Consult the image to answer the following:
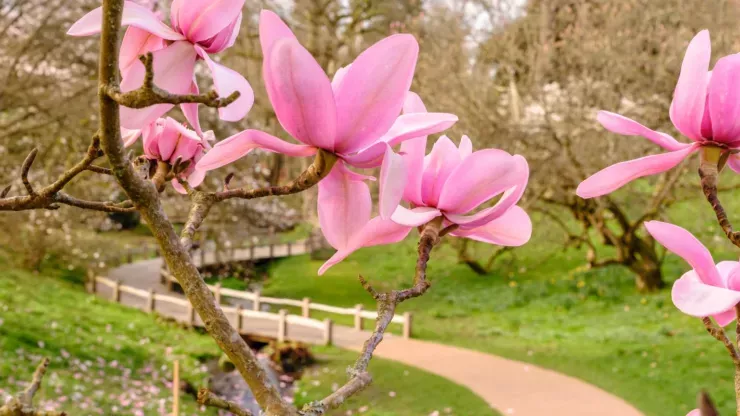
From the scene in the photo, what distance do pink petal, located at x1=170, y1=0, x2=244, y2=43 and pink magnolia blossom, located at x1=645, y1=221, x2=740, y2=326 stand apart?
46 centimetres

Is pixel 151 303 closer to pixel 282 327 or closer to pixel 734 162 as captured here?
pixel 282 327

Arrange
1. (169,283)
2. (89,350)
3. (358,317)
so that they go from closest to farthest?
(89,350) < (358,317) < (169,283)

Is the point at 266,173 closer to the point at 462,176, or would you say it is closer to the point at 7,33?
the point at 7,33

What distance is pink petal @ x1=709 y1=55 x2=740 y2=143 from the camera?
0.71m

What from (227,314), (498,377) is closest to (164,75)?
(498,377)

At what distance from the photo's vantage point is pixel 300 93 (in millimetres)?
585

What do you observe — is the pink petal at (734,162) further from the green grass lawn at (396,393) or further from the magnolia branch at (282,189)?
the green grass lawn at (396,393)

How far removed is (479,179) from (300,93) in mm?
217

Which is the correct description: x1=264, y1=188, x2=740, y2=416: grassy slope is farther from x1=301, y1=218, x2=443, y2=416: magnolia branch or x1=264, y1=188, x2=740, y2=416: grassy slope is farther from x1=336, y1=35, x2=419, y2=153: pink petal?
x1=336, y1=35, x2=419, y2=153: pink petal

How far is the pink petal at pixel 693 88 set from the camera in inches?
28.3

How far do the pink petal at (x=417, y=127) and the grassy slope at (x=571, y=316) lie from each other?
7769 mm

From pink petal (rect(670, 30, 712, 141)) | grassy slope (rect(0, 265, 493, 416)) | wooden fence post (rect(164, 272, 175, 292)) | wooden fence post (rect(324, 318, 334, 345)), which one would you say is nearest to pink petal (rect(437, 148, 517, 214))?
pink petal (rect(670, 30, 712, 141))

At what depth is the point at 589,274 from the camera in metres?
14.7

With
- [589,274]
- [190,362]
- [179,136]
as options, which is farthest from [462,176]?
[589,274]
